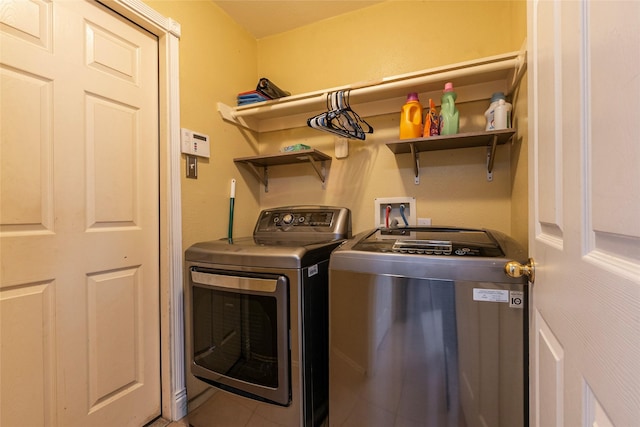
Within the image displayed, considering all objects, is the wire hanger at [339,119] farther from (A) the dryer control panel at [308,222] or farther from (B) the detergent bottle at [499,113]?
(B) the detergent bottle at [499,113]

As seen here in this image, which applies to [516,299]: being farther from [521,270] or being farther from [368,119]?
[368,119]

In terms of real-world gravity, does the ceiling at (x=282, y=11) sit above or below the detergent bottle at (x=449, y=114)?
above

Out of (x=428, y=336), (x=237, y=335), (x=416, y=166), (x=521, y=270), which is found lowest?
(x=237, y=335)

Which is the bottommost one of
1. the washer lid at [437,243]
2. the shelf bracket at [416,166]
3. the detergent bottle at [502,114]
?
the washer lid at [437,243]

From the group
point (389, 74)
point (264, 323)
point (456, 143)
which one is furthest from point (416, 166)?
point (264, 323)

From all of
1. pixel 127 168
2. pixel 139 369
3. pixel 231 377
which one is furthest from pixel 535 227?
pixel 139 369

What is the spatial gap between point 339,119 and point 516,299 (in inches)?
46.5

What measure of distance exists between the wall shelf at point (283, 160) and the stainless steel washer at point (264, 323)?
63 centimetres

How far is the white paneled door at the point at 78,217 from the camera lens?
→ 3.33ft

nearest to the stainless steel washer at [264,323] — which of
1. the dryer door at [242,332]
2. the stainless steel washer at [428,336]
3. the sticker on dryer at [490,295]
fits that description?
the dryer door at [242,332]

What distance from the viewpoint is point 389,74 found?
1782mm

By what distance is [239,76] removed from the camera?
198 cm

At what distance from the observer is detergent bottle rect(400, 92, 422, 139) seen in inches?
59.8

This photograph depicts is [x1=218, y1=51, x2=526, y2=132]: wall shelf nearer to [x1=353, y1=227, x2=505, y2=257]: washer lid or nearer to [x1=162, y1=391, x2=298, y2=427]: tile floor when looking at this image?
[x1=353, y1=227, x2=505, y2=257]: washer lid
